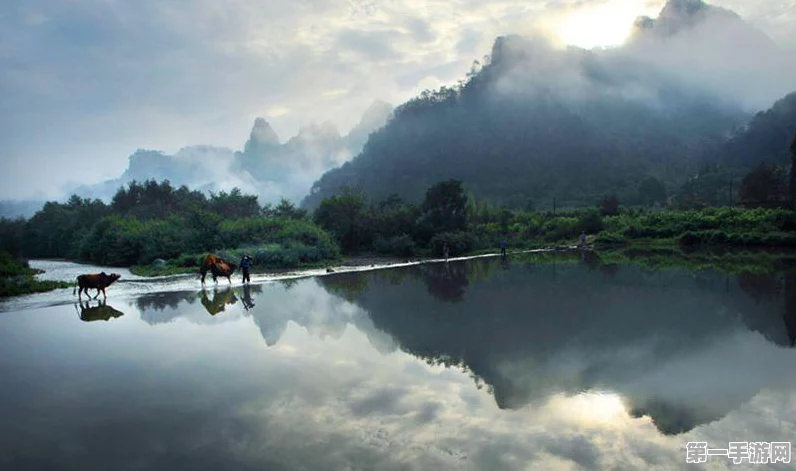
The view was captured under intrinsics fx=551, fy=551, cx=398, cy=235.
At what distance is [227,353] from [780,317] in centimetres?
1295

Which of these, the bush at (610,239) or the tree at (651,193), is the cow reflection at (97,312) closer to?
the bush at (610,239)

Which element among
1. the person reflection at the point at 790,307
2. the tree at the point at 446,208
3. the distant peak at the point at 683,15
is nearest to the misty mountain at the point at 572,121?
the distant peak at the point at 683,15

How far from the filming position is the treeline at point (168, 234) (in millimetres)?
37844

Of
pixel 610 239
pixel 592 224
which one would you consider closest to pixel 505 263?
pixel 610 239

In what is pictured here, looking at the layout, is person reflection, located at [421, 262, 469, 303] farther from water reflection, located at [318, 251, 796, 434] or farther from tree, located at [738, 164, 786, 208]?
tree, located at [738, 164, 786, 208]

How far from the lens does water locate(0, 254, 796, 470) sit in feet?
21.4

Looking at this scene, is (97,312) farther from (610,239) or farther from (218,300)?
(610,239)

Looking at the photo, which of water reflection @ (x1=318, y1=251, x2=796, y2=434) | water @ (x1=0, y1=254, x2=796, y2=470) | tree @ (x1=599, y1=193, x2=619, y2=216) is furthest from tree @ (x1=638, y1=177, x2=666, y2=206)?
water @ (x1=0, y1=254, x2=796, y2=470)

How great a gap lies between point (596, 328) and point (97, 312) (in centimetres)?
1498

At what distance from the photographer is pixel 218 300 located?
19391 mm

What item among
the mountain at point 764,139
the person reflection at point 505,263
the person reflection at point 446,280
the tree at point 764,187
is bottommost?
the person reflection at point 446,280

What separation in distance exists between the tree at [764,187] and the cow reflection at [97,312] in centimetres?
5239

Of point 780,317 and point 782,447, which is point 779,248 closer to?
point 780,317

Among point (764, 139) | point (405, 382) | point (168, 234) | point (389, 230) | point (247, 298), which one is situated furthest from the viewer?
point (764, 139)
